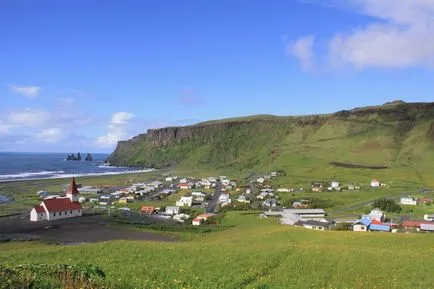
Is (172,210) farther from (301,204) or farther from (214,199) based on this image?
(301,204)

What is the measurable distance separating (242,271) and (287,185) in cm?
13178

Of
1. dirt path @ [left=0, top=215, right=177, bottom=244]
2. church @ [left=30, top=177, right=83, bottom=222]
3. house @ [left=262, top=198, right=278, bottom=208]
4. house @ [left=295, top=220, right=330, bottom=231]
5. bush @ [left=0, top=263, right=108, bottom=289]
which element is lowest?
house @ [left=262, top=198, right=278, bottom=208]

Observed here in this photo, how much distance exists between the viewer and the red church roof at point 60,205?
267ft

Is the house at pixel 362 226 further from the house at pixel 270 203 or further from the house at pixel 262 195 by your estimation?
the house at pixel 262 195

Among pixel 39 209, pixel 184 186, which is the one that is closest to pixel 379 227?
pixel 39 209

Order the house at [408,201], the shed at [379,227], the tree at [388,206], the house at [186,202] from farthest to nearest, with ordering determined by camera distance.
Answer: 1. the house at [186,202]
2. the house at [408,201]
3. the tree at [388,206]
4. the shed at [379,227]

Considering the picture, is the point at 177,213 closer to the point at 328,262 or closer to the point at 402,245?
the point at 402,245

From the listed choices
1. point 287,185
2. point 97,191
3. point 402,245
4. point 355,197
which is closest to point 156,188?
point 97,191

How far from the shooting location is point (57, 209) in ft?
271

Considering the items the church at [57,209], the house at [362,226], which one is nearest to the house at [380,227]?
the house at [362,226]

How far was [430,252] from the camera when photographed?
1091 inches

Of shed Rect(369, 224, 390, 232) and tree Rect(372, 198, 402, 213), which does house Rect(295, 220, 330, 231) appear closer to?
shed Rect(369, 224, 390, 232)

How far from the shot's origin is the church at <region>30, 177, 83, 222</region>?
8012cm

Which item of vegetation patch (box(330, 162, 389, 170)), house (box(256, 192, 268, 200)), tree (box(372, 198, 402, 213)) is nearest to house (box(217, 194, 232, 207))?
house (box(256, 192, 268, 200))
